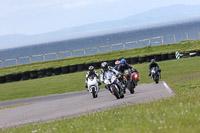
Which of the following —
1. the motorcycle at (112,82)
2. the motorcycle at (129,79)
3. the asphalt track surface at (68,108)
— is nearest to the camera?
the asphalt track surface at (68,108)

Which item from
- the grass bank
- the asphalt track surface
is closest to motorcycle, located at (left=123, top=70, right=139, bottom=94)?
the asphalt track surface

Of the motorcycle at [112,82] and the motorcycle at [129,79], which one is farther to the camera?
the motorcycle at [129,79]

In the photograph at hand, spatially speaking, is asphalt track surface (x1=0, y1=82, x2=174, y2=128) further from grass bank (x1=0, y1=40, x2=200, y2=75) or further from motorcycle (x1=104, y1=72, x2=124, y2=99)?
grass bank (x1=0, y1=40, x2=200, y2=75)

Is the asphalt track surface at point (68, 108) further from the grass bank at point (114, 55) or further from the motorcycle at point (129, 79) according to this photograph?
the grass bank at point (114, 55)

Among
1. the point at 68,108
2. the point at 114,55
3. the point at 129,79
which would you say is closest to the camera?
the point at 68,108

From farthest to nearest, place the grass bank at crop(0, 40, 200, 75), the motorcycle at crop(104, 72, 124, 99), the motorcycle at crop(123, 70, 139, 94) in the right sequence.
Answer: the grass bank at crop(0, 40, 200, 75)
the motorcycle at crop(123, 70, 139, 94)
the motorcycle at crop(104, 72, 124, 99)

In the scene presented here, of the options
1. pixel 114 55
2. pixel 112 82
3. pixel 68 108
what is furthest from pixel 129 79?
pixel 114 55

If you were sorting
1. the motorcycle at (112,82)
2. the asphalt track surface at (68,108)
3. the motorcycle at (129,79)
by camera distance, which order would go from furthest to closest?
the motorcycle at (129,79) < the motorcycle at (112,82) < the asphalt track surface at (68,108)

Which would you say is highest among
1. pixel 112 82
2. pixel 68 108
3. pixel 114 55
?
pixel 112 82

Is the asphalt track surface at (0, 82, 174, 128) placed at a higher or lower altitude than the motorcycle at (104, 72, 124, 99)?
lower

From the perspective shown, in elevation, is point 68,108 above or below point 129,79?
below

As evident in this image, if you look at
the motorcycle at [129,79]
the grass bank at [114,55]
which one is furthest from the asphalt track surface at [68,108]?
the grass bank at [114,55]

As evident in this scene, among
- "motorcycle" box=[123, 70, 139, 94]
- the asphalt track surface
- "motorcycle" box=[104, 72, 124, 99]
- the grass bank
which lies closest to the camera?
the asphalt track surface

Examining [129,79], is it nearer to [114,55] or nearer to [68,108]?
[68,108]
